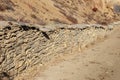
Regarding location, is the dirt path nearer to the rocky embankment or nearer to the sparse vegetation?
the rocky embankment

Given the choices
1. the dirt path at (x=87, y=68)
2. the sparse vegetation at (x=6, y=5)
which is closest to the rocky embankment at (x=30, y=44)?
the dirt path at (x=87, y=68)

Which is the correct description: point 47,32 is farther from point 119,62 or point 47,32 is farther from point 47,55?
point 119,62

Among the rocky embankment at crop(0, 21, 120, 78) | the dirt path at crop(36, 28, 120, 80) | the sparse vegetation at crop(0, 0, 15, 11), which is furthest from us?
the sparse vegetation at crop(0, 0, 15, 11)

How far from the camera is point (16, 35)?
11.6 metres

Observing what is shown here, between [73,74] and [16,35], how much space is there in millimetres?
4417

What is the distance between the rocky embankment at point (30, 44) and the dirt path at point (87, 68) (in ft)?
2.54

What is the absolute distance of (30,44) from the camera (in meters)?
12.7

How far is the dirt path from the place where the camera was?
45.7ft

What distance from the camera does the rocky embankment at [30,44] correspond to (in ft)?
35.9

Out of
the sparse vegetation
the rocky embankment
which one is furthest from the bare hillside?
the rocky embankment

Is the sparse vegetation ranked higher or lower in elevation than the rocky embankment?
higher

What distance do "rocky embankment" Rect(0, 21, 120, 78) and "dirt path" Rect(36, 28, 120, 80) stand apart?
30.5 inches

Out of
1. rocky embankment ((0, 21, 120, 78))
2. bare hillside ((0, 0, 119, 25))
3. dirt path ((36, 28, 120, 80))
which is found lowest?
dirt path ((36, 28, 120, 80))

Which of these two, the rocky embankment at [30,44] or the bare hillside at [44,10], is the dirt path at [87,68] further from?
the bare hillside at [44,10]
